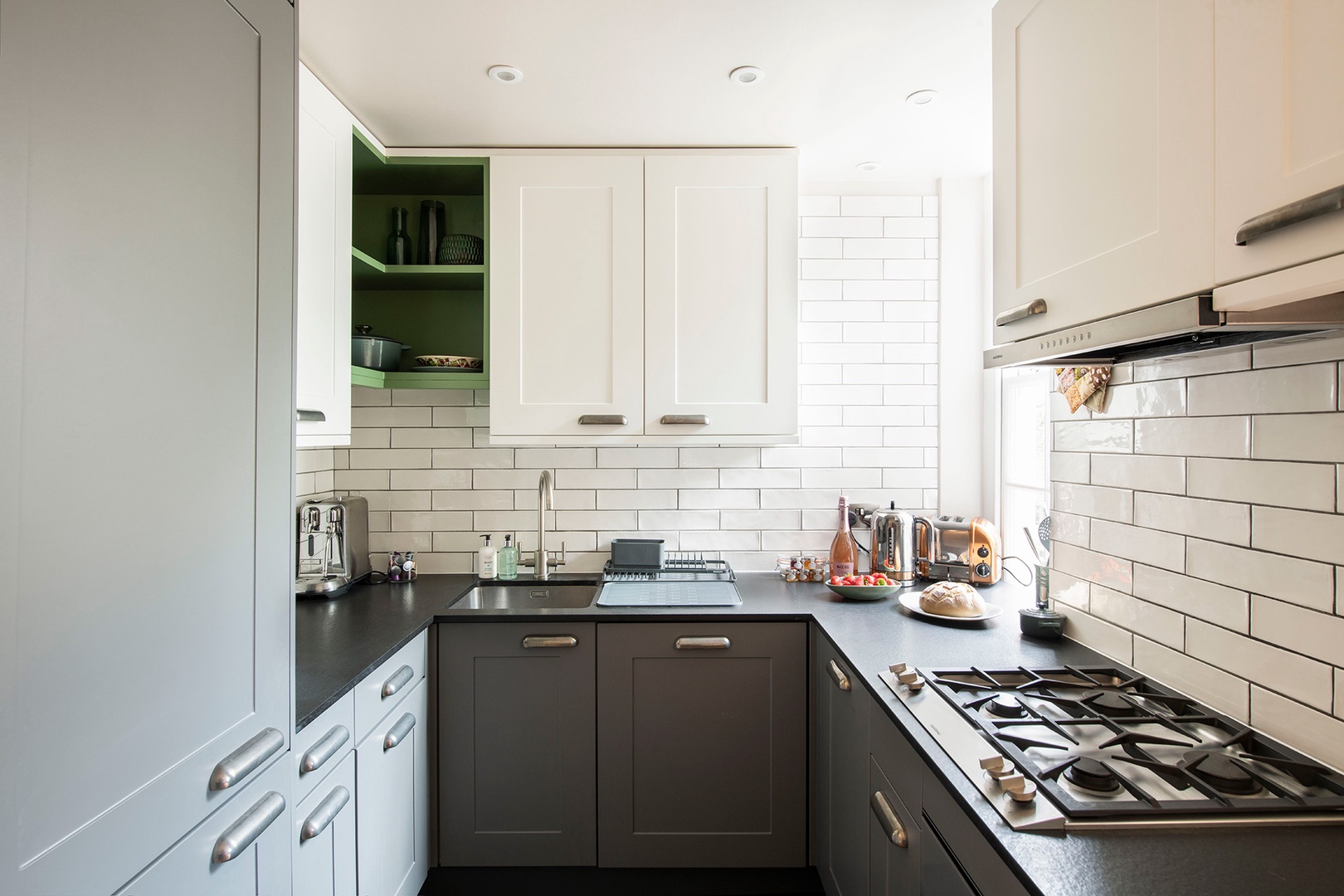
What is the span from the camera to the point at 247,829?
3.25 feet

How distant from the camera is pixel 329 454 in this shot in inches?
104

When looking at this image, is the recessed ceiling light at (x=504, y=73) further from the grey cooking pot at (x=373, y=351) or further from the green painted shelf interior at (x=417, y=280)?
Answer: the grey cooking pot at (x=373, y=351)

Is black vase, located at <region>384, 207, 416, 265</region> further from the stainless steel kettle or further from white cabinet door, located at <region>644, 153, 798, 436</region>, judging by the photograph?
the stainless steel kettle

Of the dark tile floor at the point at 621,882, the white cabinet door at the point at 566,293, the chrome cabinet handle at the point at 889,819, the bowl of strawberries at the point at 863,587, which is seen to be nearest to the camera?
the chrome cabinet handle at the point at 889,819

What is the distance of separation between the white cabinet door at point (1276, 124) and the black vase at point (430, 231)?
2281mm

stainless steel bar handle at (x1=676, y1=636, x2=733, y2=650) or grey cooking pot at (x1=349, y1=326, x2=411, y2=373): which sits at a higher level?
grey cooking pot at (x1=349, y1=326, x2=411, y2=373)

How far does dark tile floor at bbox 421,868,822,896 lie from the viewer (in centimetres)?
211

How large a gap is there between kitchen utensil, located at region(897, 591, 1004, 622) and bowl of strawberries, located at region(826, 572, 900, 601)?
0.08 metres

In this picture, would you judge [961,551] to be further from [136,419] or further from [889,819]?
[136,419]

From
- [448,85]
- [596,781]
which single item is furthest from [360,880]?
[448,85]

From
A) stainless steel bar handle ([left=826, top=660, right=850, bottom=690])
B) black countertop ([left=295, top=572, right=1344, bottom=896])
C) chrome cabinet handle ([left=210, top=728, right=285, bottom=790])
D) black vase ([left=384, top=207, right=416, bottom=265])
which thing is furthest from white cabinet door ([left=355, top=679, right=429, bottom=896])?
black vase ([left=384, top=207, right=416, bottom=265])

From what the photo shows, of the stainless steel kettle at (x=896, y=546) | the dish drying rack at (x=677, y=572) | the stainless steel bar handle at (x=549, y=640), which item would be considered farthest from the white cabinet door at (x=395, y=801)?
the stainless steel kettle at (x=896, y=546)

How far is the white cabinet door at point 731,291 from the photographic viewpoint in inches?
93.8

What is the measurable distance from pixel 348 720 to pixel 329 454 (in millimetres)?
1354
